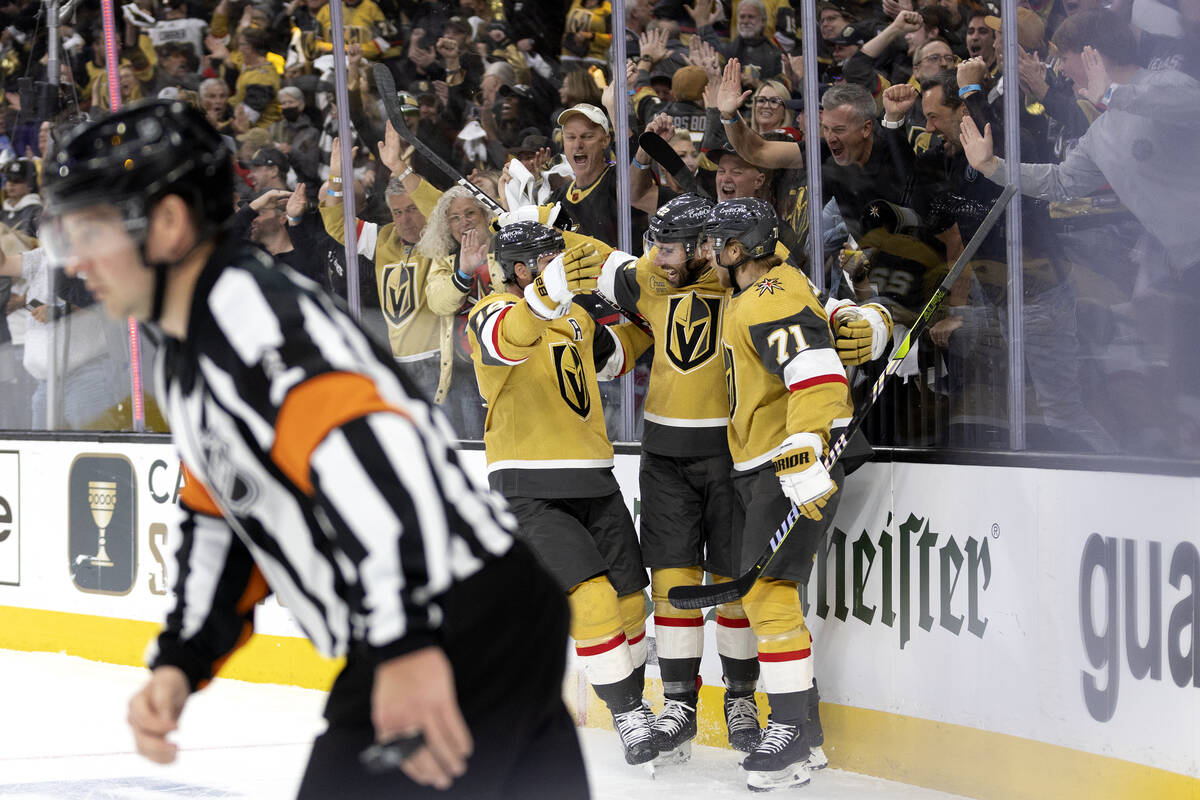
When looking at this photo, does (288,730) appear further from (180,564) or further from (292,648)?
→ (180,564)

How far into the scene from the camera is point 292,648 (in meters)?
4.96

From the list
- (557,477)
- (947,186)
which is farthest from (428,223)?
(947,186)

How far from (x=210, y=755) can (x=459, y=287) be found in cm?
169

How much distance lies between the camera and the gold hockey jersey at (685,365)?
373cm

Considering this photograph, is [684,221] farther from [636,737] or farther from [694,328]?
[636,737]

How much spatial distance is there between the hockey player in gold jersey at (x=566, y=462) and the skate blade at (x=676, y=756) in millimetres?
121

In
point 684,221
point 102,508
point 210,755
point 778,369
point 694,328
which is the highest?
point 684,221

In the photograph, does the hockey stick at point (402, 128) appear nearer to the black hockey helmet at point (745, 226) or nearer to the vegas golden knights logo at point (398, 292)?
the vegas golden knights logo at point (398, 292)

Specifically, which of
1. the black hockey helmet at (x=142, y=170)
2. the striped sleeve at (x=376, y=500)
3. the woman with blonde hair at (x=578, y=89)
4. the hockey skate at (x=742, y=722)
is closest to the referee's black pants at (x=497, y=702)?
the striped sleeve at (x=376, y=500)

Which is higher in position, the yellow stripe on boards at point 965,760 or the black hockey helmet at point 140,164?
the black hockey helmet at point 140,164

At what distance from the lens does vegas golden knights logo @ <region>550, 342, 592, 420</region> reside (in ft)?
12.4

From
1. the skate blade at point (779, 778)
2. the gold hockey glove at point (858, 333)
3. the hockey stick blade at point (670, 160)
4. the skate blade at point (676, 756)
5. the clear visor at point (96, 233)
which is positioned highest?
the hockey stick blade at point (670, 160)

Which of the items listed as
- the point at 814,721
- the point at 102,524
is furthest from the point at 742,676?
the point at 102,524

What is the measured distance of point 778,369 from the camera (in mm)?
3373
